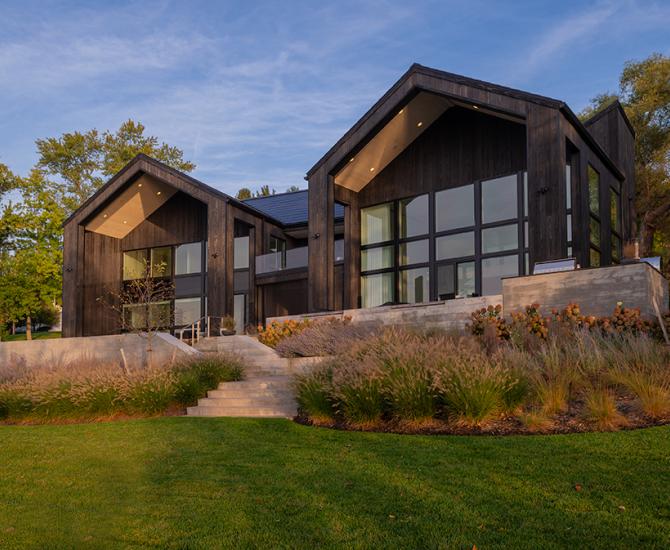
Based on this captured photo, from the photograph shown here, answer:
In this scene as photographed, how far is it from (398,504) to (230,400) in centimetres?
605

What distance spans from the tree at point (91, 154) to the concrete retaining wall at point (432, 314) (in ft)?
106

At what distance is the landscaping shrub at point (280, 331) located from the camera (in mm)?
15852

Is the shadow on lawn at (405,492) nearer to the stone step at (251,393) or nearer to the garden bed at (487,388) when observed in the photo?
the garden bed at (487,388)

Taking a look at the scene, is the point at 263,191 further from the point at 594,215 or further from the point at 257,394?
→ the point at 257,394

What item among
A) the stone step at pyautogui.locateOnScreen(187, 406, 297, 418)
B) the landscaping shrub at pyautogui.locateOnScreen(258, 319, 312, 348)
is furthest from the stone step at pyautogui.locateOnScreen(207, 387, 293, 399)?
the landscaping shrub at pyautogui.locateOnScreen(258, 319, 312, 348)

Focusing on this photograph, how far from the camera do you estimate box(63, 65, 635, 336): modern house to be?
16828 mm

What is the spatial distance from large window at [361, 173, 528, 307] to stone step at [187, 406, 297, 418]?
1046cm

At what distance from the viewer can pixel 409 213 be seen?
69.0ft

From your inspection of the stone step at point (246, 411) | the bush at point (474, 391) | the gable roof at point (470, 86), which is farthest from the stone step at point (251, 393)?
the gable roof at point (470, 86)

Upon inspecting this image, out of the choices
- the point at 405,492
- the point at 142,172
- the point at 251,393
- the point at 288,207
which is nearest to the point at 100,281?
the point at 142,172

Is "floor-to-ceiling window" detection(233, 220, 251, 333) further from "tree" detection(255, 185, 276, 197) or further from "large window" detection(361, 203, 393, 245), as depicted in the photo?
"tree" detection(255, 185, 276, 197)

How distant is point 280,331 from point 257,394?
559cm

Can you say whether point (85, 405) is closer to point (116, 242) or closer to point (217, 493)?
point (217, 493)

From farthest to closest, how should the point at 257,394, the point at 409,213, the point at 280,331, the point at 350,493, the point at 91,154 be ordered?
the point at 91,154, the point at 409,213, the point at 280,331, the point at 257,394, the point at 350,493
